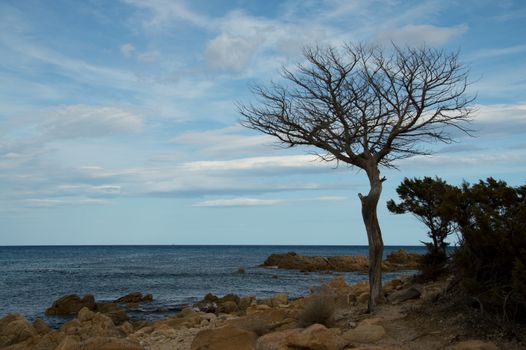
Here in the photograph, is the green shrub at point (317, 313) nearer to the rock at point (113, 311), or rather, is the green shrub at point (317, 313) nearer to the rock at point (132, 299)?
the rock at point (113, 311)

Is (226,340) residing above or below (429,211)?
below

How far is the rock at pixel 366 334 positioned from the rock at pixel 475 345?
1660 millimetres

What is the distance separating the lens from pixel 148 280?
4162 centimetres

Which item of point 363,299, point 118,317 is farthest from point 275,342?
point 118,317

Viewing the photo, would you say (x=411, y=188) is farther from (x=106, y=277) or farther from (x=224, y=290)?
(x=106, y=277)

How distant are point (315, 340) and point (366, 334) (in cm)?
152

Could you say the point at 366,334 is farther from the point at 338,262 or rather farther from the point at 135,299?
the point at 338,262

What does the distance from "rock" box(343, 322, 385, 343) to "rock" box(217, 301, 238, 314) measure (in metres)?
11.3

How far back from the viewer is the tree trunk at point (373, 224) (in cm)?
1221

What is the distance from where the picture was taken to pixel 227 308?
21062mm

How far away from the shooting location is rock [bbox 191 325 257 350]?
981cm

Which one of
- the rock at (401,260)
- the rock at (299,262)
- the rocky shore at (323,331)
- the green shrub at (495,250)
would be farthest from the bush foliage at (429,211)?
the rock at (299,262)

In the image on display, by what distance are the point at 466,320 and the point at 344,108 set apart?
554 centimetres

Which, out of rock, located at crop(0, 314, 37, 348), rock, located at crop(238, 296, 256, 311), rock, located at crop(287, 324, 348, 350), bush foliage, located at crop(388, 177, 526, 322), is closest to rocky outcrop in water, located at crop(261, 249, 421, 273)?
rock, located at crop(238, 296, 256, 311)
